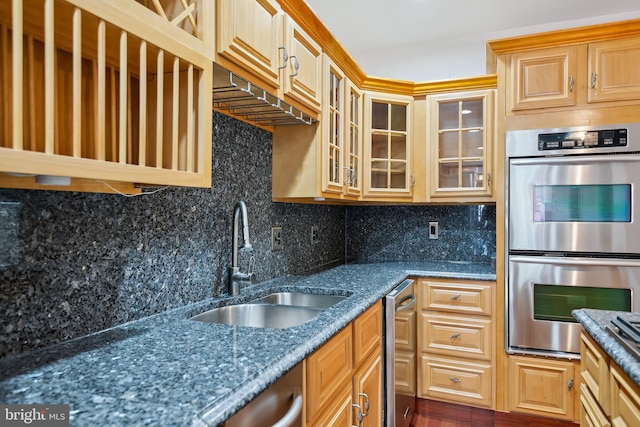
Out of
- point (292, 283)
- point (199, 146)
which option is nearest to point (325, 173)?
point (292, 283)

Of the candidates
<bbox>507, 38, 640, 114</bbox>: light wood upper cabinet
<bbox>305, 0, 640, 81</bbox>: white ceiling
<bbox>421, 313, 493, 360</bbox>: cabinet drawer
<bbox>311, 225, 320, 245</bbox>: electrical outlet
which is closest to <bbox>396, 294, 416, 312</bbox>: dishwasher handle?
<bbox>421, 313, 493, 360</bbox>: cabinet drawer

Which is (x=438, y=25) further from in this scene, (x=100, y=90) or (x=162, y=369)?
(x=162, y=369)

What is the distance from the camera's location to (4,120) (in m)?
0.74

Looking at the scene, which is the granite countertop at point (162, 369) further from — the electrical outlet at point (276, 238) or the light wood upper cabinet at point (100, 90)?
the electrical outlet at point (276, 238)

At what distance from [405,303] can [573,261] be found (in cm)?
101

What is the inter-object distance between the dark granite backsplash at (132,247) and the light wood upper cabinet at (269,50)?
1.18 ft

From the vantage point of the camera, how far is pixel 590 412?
1331mm

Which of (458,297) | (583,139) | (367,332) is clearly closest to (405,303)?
(458,297)

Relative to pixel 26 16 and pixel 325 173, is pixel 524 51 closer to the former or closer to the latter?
pixel 325 173

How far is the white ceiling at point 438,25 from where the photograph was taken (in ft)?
8.00

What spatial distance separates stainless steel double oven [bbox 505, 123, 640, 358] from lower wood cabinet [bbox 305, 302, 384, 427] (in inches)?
42.9

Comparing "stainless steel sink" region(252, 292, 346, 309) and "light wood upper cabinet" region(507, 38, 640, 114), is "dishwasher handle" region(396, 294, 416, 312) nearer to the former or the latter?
"stainless steel sink" region(252, 292, 346, 309)

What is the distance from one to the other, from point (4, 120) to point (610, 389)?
1.67 m

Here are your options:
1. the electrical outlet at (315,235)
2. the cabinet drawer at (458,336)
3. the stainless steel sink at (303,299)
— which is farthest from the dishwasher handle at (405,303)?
the electrical outlet at (315,235)
